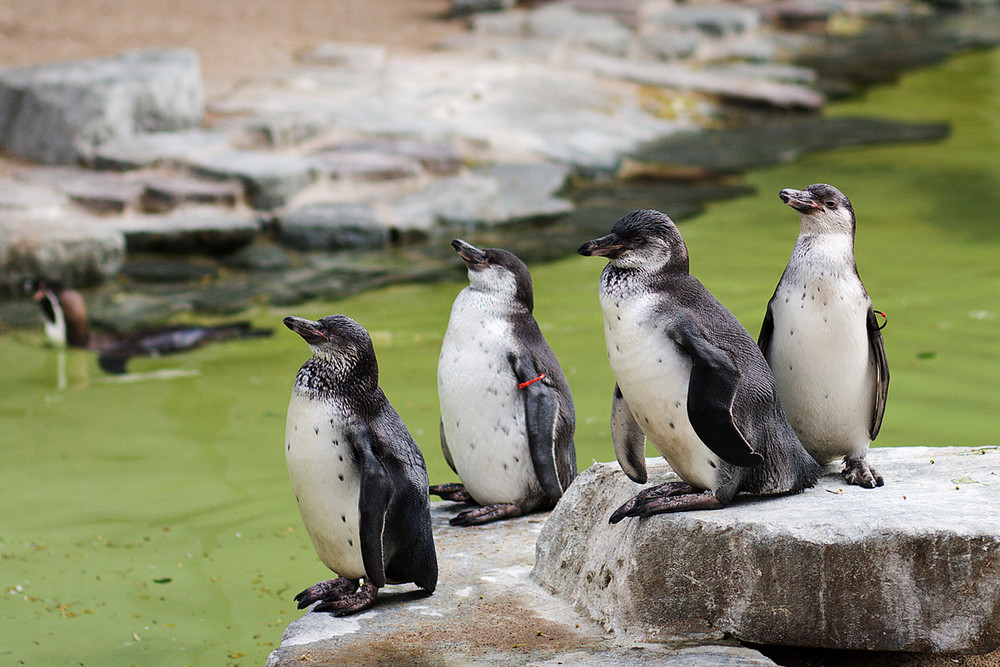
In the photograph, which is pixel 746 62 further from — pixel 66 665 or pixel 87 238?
pixel 66 665

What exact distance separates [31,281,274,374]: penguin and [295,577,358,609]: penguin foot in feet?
13.3

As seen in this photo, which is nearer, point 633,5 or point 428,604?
point 428,604

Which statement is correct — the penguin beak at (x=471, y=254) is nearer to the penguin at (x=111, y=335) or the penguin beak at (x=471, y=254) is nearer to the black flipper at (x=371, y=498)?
the black flipper at (x=371, y=498)

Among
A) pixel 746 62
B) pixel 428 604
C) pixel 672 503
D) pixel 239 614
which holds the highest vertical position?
pixel 746 62

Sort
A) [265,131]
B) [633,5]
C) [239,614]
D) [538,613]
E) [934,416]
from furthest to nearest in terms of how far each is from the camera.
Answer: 1. [633,5]
2. [265,131]
3. [934,416]
4. [239,614]
5. [538,613]

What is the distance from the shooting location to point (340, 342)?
332 centimetres

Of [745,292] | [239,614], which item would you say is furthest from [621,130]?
[239,614]

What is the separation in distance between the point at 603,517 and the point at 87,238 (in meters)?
6.33

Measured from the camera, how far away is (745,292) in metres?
7.79

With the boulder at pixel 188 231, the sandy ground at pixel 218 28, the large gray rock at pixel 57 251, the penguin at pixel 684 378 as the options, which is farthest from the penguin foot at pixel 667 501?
the sandy ground at pixel 218 28

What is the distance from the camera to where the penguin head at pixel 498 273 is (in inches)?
167

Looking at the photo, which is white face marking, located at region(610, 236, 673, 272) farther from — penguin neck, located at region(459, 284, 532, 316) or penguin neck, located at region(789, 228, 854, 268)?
penguin neck, located at region(459, 284, 532, 316)

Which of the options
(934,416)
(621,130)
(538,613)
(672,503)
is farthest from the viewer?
(621,130)

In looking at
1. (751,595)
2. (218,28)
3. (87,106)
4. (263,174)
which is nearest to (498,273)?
(751,595)
